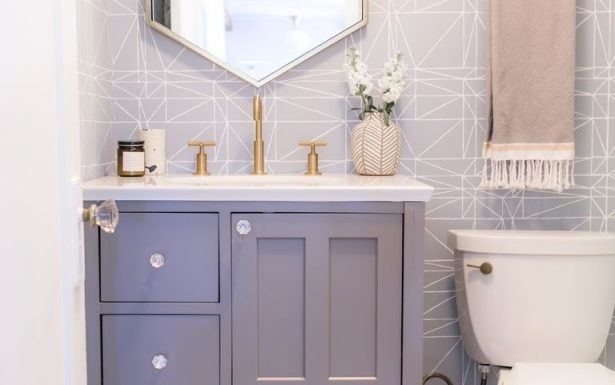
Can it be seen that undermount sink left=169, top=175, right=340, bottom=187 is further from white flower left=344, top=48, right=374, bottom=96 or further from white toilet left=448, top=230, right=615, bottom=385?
white toilet left=448, top=230, right=615, bottom=385

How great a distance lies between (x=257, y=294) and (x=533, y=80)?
1.00m

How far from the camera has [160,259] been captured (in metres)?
1.55

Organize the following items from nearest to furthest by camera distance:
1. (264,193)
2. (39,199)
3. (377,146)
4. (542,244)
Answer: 1. (39,199)
2. (264,193)
3. (542,244)
4. (377,146)

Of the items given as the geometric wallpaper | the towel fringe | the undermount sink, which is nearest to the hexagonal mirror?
the geometric wallpaper

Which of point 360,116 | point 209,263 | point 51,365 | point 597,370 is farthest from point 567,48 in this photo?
point 51,365

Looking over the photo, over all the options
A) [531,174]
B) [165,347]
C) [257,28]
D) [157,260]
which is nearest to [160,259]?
[157,260]

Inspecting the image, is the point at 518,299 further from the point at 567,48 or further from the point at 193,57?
the point at 193,57

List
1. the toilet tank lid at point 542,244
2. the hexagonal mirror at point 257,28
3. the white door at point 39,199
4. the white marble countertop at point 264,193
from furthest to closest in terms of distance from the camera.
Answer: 1. the hexagonal mirror at point 257,28
2. the toilet tank lid at point 542,244
3. the white marble countertop at point 264,193
4. the white door at point 39,199

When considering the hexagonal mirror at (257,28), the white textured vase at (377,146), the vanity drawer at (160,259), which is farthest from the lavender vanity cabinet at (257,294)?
the hexagonal mirror at (257,28)

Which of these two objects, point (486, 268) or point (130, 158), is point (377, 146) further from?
point (130, 158)

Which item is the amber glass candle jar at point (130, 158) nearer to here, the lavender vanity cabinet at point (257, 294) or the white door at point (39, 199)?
the lavender vanity cabinet at point (257, 294)

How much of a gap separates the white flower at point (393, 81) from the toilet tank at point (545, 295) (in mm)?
445

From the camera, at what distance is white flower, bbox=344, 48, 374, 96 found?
1.96 m

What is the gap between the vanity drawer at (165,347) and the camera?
5.12ft
